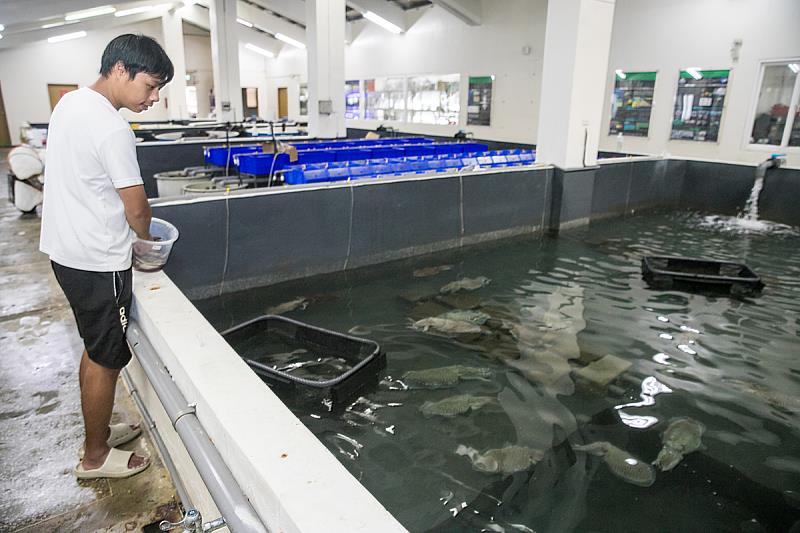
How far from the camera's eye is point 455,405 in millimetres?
2676

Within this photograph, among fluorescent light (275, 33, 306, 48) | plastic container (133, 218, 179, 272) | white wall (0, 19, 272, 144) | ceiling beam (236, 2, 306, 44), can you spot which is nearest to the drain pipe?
plastic container (133, 218, 179, 272)

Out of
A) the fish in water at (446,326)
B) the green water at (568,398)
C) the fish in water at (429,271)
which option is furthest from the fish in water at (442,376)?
the fish in water at (429,271)

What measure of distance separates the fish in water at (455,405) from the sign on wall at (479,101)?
10015mm

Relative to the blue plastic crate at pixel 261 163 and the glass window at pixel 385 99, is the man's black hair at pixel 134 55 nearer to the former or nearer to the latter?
the blue plastic crate at pixel 261 163

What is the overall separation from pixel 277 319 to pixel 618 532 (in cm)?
232

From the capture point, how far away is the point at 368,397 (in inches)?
108

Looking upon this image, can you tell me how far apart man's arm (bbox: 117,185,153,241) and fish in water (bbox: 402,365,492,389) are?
1.61 meters

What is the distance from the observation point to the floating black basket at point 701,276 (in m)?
4.43

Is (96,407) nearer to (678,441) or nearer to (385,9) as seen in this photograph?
(678,441)

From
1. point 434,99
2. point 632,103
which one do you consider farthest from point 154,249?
point 434,99

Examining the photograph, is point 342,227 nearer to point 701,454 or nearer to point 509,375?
point 509,375

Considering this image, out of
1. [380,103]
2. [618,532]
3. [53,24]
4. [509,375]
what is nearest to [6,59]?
[53,24]

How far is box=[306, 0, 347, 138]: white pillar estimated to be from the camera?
813 cm

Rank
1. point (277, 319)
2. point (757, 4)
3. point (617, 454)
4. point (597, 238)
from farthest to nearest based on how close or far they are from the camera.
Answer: point (757, 4), point (597, 238), point (277, 319), point (617, 454)
